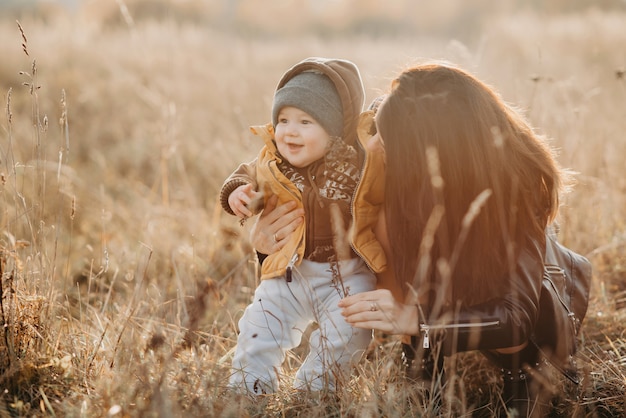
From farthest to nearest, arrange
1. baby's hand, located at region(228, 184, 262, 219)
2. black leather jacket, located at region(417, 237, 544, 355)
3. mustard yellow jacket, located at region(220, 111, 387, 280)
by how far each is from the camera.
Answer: baby's hand, located at region(228, 184, 262, 219)
mustard yellow jacket, located at region(220, 111, 387, 280)
black leather jacket, located at region(417, 237, 544, 355)

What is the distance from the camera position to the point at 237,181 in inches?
93.8

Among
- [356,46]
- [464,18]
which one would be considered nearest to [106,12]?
[356,46]

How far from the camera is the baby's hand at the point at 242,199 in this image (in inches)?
90.3

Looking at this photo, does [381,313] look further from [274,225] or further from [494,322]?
[274,225]

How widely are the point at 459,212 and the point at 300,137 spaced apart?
0.62m

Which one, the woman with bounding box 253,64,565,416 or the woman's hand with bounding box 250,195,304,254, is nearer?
the woman with bounding box 253,64,565,416

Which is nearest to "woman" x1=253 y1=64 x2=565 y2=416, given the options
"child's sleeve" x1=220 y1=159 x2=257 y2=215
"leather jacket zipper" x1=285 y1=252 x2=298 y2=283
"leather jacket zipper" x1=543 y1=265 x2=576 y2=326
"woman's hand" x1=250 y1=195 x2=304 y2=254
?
"leather jacket zipper" x1=543 y1=265 x2=576 y2=326

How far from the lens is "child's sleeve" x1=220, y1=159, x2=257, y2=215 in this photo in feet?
7.82

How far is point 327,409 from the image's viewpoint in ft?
6.99

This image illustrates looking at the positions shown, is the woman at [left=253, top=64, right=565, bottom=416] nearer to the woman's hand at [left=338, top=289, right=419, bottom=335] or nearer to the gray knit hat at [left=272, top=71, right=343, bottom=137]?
the woman's hand at [left=338, top=289, right=419, bottom=335]

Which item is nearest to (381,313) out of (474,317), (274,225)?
(474,317)

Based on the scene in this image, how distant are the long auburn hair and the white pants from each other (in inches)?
11.8

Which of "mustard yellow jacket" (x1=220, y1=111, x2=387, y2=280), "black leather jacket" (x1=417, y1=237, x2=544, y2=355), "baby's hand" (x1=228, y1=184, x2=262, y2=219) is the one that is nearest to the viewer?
"black leather jacket" (x1=417, y1=237, x2=544, y2=355)

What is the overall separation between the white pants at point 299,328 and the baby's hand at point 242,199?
30 cm
